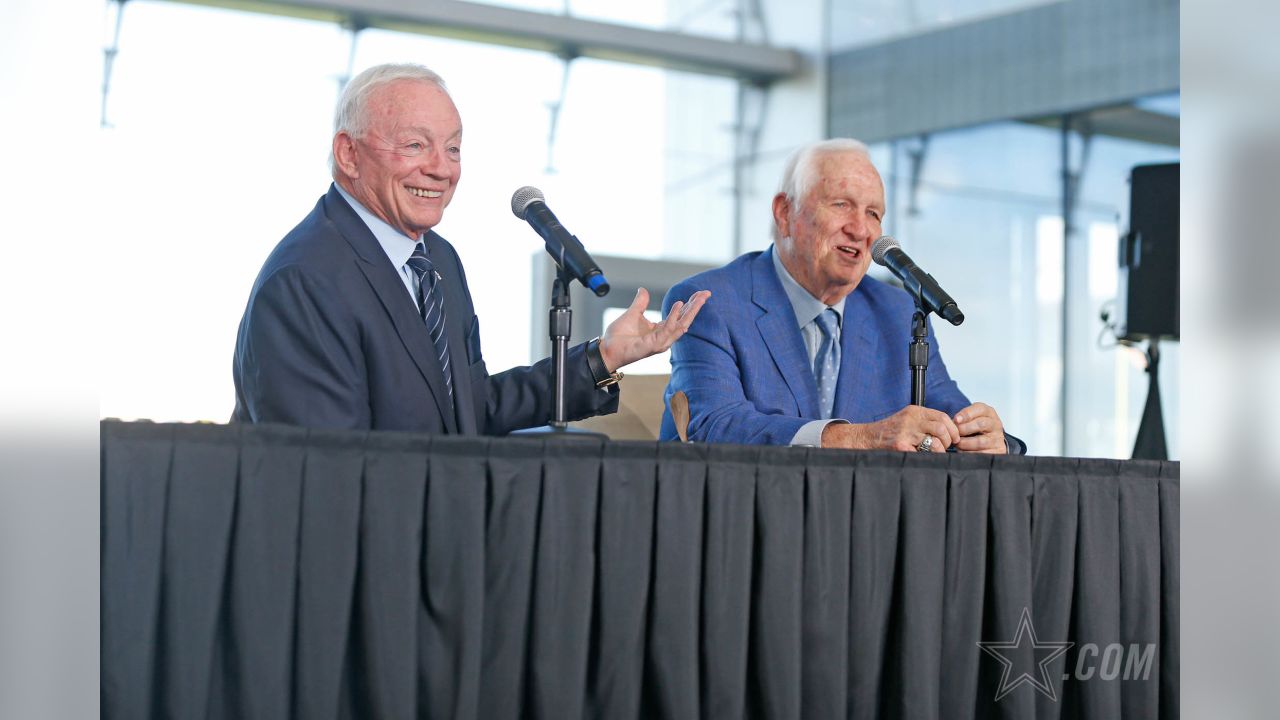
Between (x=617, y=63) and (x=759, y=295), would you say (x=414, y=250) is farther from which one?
(x=617, y=63)

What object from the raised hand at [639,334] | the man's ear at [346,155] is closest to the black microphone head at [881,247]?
the raised hand at [639,334]

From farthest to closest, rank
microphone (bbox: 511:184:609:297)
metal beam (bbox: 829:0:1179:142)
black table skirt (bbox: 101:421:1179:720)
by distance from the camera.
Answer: metal beam (bbox: 829:0:1179:142)
microphone (bbox: 511:184:609:297)
black table skirt (bbox: 101:421:1179:720)

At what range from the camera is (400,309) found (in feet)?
6.71

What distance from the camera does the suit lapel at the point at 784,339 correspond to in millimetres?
2477

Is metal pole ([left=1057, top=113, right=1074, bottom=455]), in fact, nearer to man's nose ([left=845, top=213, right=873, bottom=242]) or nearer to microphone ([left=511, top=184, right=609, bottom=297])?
man's nose ([left=845, top=213, right=873, bottom=242])

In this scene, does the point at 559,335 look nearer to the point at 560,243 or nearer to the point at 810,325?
the point at 560,243

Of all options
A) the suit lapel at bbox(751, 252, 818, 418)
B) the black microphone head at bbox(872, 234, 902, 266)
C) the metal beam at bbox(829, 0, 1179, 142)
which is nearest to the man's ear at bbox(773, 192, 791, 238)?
the suit lapel at bbox(751, 252, 818, 418)

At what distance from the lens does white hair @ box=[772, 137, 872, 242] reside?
2.59 meters

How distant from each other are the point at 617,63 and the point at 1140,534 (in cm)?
549

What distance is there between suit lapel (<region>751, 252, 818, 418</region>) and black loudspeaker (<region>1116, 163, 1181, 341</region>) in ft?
6.73

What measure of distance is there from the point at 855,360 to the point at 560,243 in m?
0.92

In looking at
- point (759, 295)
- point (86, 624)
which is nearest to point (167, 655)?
point (86, 624)

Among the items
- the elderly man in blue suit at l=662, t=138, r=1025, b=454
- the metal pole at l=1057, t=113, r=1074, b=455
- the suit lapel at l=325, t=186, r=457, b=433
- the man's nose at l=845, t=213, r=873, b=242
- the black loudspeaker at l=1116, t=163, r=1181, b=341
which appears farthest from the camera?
the metal pole at l=1057, t=113, r=1074, b=455

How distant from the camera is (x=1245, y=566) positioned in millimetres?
934
